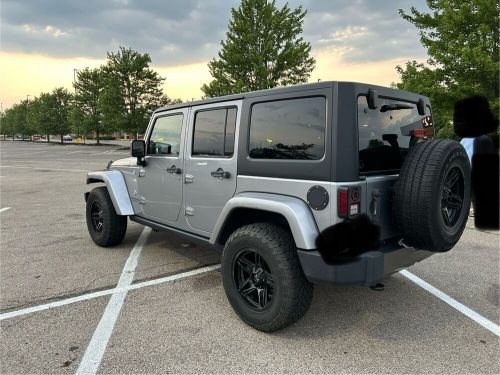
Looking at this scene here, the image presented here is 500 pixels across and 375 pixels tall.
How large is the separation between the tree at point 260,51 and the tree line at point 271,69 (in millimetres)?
63

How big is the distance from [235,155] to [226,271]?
100cm

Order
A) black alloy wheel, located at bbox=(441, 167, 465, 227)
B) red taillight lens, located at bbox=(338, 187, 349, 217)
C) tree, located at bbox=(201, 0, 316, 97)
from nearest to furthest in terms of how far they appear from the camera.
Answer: red taillight lens, located at bbox=(338, 187, 349, 217) < black alloy wheel, located at bbox=(441, 167, 465, 227) < tree, located at bbox=(201, 0, 316, 97)

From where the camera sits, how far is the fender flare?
100.0 inches

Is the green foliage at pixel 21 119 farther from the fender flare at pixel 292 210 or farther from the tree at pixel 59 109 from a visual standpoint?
the fender flare at pixel 292 210

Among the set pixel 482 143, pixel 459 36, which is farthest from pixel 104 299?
pixel 459 36

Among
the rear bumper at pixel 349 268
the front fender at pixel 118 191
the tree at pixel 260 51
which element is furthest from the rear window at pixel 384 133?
the tree at pixel 260 51

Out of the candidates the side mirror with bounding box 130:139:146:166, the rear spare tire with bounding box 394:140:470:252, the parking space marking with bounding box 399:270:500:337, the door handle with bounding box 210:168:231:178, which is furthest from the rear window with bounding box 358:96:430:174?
the side mirror with bounding box 130:139:146:166

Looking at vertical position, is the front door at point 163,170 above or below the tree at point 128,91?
below

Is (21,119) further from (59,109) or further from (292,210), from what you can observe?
(292,210)

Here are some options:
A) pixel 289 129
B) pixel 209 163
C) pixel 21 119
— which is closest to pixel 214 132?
pixel 209 163

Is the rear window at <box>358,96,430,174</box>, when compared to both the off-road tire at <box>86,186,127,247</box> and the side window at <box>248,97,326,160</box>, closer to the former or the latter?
the side window at <box>248,97,326,160</box>

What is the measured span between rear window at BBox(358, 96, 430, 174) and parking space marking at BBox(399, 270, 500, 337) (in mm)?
1444

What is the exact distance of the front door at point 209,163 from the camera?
3.29 metres

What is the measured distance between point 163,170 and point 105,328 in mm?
1747
